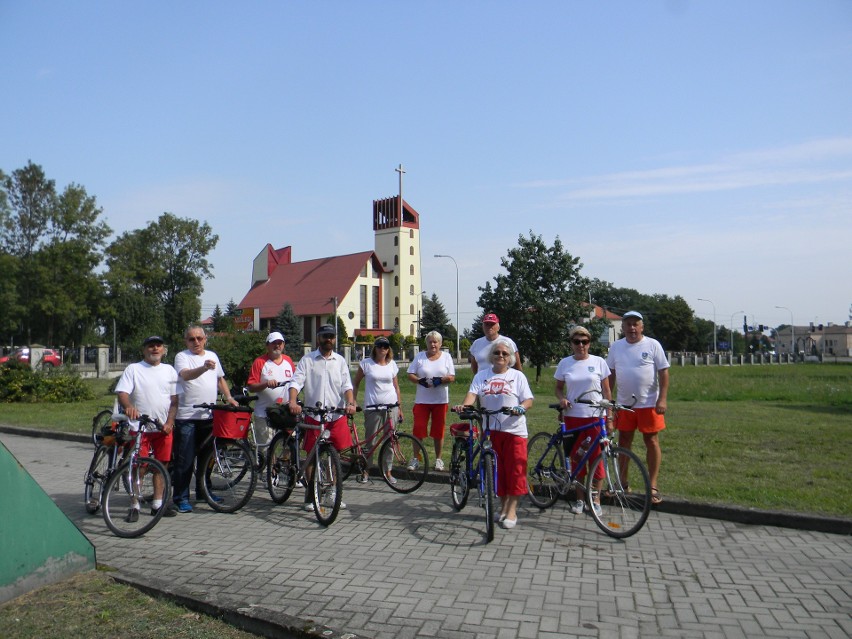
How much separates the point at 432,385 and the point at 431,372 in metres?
0.15

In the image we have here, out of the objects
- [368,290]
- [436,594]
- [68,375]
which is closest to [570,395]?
[436,594]

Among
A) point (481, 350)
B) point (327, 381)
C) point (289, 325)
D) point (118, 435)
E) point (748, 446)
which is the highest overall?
point (289, 325)

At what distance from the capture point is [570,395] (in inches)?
298

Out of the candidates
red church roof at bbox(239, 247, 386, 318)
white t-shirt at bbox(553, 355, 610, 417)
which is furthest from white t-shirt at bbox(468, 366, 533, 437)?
red church roof at bbox(239, 247, 386, 318)

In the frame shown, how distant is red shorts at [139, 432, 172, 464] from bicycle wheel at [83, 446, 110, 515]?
50 centimetres

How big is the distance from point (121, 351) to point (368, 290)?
3333cm

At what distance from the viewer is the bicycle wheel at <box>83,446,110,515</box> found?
24.9 feet

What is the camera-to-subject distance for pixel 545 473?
25.3ft

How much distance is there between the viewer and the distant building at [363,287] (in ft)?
282

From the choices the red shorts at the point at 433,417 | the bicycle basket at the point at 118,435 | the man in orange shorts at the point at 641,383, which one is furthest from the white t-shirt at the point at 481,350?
the bicycle basket at the point at 118,435

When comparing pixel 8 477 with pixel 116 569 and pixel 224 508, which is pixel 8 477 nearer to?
pixel 116 569

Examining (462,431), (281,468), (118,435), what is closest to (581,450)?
(462,431)

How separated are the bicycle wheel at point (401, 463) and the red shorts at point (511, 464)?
6.46ft

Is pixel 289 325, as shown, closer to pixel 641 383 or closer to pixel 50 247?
pixel 50 247
